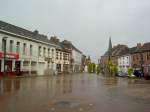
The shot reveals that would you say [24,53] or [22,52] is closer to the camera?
[22,52]

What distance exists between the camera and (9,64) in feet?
148

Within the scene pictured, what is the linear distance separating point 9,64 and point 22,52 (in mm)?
4928

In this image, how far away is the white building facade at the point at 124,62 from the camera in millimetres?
77344

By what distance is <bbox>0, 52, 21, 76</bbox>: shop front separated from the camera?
139 ft

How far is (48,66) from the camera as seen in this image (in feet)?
210

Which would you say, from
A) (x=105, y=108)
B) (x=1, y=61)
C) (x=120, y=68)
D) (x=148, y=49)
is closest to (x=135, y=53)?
(x=148, y=49)

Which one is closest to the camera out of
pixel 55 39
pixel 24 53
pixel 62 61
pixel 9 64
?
pixel 9 64

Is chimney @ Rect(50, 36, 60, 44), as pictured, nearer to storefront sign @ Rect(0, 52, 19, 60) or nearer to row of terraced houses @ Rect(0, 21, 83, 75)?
row of terraced houses @ Rect(0, 21, 83, 75)

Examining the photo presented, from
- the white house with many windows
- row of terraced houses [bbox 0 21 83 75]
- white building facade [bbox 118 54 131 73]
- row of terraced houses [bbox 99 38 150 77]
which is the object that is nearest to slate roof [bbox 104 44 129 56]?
row of terraced houses [bbox 99 38 150 77]

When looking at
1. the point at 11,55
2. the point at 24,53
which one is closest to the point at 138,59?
the point at 24,53

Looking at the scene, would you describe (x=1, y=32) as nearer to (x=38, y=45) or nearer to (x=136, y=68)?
(x=38, y=45)

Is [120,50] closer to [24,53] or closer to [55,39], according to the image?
[55,39]

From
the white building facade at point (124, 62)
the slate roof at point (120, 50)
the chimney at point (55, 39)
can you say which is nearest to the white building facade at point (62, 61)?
the chimney at point (55, 39)

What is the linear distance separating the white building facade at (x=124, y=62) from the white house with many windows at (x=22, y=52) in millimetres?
25064
